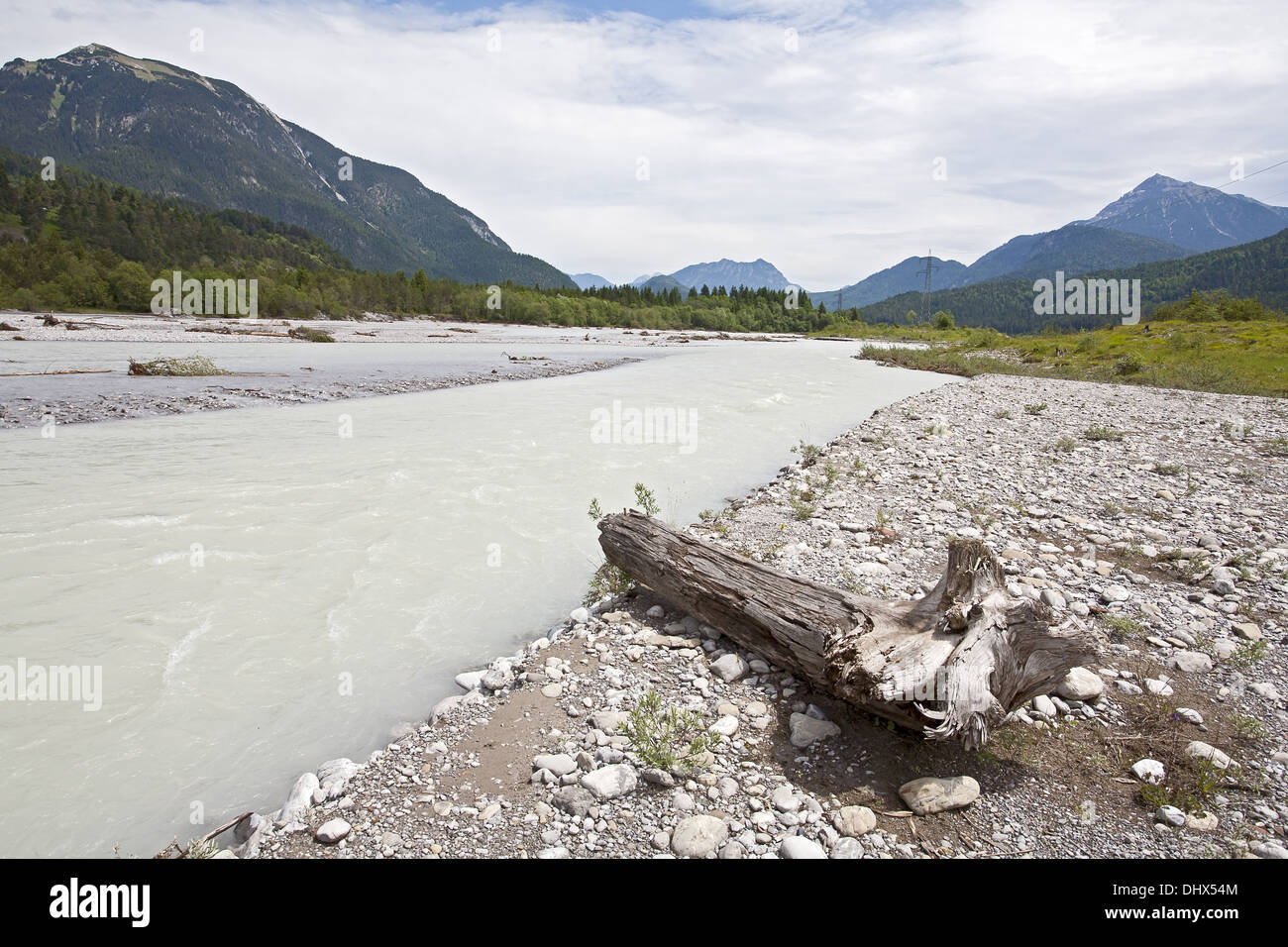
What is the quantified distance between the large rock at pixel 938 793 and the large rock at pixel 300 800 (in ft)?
12.9

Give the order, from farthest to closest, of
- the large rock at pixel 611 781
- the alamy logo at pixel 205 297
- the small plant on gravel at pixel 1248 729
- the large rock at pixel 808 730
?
the alamy logo at pixel 205 297 < the large rock at pixel 808 730 < the small plant on gravel at pixel 1248 729 < the large rock at pixel 611 781

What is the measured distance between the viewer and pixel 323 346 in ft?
181

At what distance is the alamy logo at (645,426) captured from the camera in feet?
60.1

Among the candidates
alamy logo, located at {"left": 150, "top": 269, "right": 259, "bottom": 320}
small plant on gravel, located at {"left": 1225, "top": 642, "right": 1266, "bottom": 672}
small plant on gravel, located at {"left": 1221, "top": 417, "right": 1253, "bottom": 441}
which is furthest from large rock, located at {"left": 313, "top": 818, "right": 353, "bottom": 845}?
alamy logo, located at {"left": 150, "top": 269, "right": 259, "bottom": 320}

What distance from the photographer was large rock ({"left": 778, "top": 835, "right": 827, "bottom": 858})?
346 cm

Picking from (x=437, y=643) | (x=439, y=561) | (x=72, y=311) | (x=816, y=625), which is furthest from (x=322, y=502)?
(x=72, y=311)

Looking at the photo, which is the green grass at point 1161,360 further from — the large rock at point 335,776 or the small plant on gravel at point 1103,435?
the large rock at point 335,776

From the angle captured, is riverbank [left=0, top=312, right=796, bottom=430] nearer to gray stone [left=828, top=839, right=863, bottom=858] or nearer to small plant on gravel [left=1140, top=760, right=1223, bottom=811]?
gray stone [left=828, top=839, right=863, bottom=858]

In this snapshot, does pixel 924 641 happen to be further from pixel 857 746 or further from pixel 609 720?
pixel 609 720

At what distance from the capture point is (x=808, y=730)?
182 inches

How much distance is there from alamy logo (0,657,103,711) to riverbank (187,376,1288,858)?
3314 mm

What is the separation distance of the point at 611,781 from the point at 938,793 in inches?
82.4
